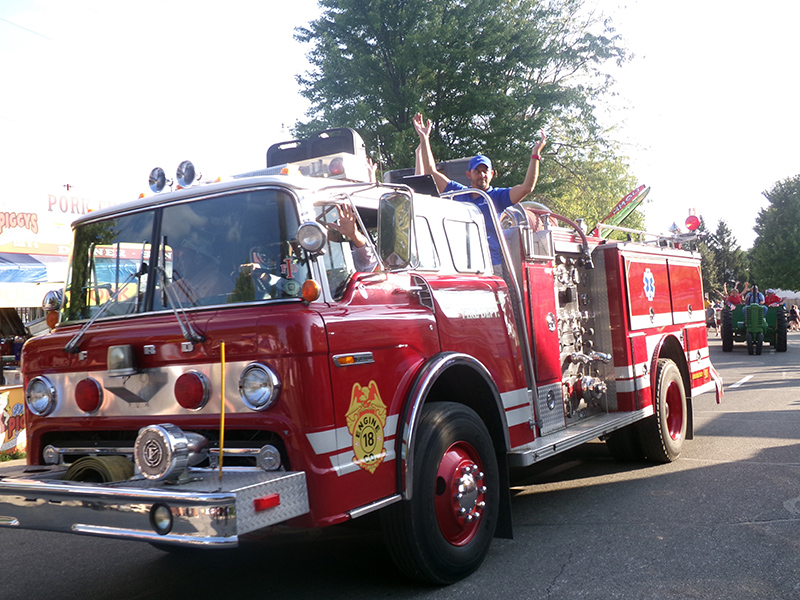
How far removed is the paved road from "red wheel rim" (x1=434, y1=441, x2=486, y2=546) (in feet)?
0.91

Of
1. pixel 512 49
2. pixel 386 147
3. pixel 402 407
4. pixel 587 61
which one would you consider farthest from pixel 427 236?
pixel 587 61

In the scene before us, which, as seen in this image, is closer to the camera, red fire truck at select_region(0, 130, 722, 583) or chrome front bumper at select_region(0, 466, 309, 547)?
chrome front bumper at select_region(0, 466, 309, 547)

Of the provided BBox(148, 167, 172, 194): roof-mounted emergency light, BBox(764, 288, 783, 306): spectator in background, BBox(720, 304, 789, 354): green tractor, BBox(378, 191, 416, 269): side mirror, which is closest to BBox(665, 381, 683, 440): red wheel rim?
BBox(378, 191, 416, 269): side mirror

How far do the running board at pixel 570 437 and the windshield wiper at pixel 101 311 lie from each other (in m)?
2.51

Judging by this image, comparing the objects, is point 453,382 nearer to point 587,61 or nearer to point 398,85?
point 398,85

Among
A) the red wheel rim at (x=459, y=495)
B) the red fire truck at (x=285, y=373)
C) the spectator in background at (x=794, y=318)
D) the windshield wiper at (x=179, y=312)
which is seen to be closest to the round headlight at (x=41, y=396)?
the red fire truck at (x=285, y=373)

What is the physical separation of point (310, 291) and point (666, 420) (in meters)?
5.03

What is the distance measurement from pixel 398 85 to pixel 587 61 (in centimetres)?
874

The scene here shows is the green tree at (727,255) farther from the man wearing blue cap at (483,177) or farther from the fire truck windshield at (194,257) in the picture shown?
the fire truck windshield at (194,257)

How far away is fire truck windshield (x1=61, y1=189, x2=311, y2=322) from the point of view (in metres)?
3.81

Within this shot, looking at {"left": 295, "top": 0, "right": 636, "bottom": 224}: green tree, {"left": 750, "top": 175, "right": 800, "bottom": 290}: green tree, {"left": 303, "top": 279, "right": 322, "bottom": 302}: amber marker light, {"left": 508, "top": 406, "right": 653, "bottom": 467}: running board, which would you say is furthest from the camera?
{"left": 750, "top": 175, "right": 800, "bottom": 290}: green tree

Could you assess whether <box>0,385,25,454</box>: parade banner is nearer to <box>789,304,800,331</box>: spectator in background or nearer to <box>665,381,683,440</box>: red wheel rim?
<box>665,381,683,440</box>: red wheel rim

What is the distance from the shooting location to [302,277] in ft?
12.3

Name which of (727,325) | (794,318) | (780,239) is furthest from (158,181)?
(780,239)
